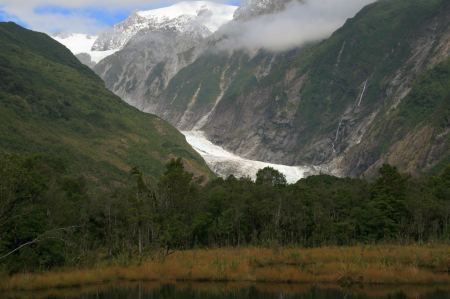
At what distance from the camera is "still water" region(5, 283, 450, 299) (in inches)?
2445

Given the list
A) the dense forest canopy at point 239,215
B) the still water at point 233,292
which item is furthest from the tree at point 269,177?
the still water at point 233,292

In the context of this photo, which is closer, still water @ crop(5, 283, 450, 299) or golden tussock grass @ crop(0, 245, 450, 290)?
still water @ crop(5, 283, 450, 299)

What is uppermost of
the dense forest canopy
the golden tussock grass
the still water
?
the dense forest canopy

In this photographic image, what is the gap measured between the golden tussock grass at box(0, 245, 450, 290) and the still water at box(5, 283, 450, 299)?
3.15 metres

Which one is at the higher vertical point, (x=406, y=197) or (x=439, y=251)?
(x=406, y=197)

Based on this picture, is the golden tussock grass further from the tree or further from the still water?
the tree

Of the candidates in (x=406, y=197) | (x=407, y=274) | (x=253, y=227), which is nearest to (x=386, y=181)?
(x=406, y=197)

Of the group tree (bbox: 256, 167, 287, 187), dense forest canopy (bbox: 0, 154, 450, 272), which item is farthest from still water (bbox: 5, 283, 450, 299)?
tree (bbox: 256, 167, 287, 187)

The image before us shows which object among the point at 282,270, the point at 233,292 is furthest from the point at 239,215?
the point at 233,292

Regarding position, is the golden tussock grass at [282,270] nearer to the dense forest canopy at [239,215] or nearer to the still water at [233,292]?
the still water at [233,292]

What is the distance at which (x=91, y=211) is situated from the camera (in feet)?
325

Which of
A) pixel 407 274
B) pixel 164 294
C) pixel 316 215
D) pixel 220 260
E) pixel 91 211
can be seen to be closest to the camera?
pixel 164 294

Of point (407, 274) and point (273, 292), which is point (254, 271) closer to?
point (273, 292)

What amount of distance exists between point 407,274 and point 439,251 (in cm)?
1077
